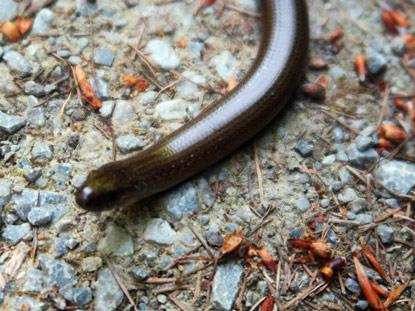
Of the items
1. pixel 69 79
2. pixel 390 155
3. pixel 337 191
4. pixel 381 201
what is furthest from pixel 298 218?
pixel 69 79

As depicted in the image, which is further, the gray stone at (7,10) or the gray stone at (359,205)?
the gray stone at (7,10)

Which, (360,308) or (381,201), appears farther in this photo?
(381,201)

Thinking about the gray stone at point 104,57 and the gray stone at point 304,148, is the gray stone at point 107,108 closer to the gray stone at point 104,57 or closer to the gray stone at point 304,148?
the gray stone at point 104,57

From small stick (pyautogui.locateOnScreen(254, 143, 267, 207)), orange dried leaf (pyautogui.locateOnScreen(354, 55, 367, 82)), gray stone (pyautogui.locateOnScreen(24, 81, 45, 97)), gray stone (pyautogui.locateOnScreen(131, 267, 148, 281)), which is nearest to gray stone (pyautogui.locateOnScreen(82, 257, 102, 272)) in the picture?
gray stone (pyautogui.locateOnScreen(131, 267, 148, 281))

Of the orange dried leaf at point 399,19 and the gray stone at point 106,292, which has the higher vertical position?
the orange dried leaf at point 399,19

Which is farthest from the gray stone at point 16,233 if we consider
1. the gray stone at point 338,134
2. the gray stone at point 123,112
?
the gray stone at point 338,134

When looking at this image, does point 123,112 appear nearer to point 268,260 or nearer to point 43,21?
point 43,21

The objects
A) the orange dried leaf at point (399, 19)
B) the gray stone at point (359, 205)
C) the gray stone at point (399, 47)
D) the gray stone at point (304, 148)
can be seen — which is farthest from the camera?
the orange dried leaf at point (399, 19)

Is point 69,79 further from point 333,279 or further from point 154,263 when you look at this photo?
point 333,279
